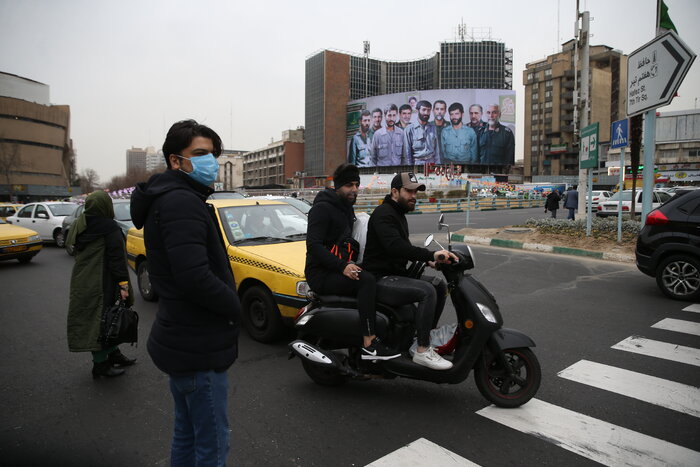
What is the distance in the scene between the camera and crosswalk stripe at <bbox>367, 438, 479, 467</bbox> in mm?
2742

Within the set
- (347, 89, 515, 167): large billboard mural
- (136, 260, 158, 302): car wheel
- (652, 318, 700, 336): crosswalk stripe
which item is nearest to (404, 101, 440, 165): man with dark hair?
(347, 89, 515, 167): large billboard mural

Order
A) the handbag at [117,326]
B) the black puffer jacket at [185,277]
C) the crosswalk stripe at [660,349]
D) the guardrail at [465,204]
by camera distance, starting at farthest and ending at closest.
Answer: the guardrail at [465,204]
the crosswalk stripe at [660,349]
the handbag at [117,326]
the black puffer jacket at [185,277]

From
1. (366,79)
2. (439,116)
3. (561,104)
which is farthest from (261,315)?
(366,79)

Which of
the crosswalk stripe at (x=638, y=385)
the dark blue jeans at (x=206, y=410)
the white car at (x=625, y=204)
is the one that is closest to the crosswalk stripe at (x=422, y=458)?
the dark blue jeans at (x=206, y=410)

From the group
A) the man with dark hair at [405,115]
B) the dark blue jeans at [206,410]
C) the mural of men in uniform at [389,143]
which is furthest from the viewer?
the mural of men in uniform at [389,143]

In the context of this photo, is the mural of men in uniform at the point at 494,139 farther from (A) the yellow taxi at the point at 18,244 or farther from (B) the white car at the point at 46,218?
(A) the yellow taxi at the point at 18,244

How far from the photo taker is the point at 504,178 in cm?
9631

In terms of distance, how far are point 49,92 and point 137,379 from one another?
122744mm

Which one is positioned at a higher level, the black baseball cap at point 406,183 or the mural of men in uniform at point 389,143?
the mural of men in uniform at point 389,143

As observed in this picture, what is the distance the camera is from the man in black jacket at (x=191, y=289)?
74.5 inches

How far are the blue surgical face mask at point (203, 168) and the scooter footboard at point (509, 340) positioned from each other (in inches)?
96.9

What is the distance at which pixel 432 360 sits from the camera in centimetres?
333

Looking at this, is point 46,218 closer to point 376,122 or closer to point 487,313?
point 487,313

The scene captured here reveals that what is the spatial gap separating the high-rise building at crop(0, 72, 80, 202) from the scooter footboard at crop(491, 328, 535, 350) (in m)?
97.7
